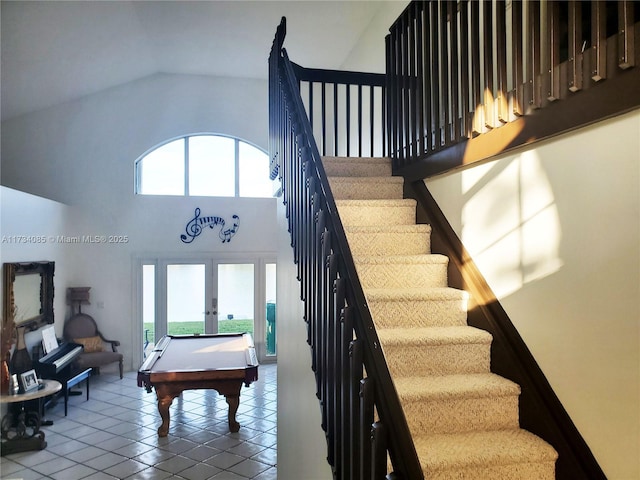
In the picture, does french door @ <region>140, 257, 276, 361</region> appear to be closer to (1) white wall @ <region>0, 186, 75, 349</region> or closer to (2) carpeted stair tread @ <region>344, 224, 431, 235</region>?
(1) white wall @ <region>0, 186, 75, 349</region>

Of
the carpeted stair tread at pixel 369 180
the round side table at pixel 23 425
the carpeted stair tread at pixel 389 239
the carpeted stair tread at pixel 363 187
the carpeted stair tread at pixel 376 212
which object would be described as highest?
the carpeted stair tread at pixel 369 180

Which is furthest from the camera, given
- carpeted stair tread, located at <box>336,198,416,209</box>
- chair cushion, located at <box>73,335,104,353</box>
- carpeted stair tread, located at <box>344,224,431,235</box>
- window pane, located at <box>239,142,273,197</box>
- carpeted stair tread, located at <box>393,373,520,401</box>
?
window pane, located at <box>239,142,273,197</box>

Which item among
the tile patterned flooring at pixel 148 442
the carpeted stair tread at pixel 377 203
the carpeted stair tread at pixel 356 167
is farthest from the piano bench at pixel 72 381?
the carpeted stair tread at pixel 377 203

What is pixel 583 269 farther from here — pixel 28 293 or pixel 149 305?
pixel 149 305

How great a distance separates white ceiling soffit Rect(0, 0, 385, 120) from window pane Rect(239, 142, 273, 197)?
1.57 metres

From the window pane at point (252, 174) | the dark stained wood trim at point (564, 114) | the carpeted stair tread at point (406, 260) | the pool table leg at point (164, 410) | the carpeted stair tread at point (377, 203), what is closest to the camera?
the dark stained wood trim at point (564, 114)

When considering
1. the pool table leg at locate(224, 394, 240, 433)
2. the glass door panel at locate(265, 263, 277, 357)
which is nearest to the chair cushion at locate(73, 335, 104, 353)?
the glass door panel at locate(265, 263, 277, 357)

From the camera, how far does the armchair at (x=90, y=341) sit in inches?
309

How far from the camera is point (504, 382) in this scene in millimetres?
2088

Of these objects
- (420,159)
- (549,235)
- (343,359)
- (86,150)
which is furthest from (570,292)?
(86,150)

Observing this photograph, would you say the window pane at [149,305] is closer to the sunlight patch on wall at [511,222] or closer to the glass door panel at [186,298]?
the glass door panel at [186,298]

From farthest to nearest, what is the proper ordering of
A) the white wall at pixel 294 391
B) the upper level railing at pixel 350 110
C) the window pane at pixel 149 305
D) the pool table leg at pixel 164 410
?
the window pane at pixel 149 305 → the pool table leg at pixel 164 410 → the upper level railing at pixel 350 110 → the white wall at pixel 294 391

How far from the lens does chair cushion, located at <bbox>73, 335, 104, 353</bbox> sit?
8055 millimetres

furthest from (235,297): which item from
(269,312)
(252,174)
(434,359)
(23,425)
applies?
(434,359)
